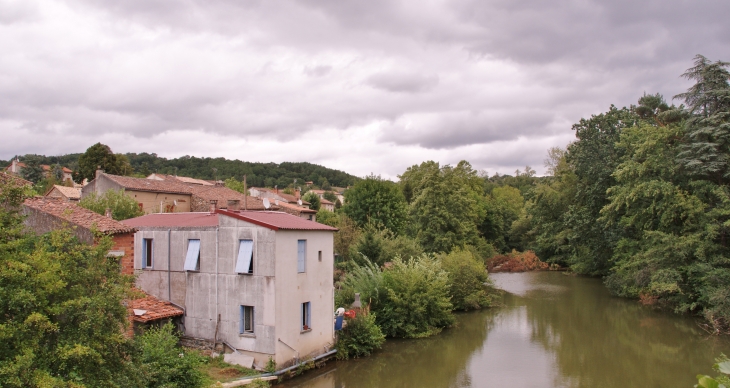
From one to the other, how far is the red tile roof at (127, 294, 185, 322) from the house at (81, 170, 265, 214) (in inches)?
710

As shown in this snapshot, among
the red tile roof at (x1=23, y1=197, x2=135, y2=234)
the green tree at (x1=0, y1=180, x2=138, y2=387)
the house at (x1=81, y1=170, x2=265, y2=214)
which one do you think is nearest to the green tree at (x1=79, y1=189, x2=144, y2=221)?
the house at (x1=81, y1=170, x2=265, y2=214)

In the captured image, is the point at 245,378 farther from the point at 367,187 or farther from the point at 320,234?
the point at 367,187

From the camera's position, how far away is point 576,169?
43375 millimetres

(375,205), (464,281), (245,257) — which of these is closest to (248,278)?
(245,257)

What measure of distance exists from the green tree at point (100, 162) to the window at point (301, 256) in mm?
59164

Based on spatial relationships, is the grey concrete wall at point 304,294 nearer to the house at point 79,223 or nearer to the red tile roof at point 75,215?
the house at point 79,223

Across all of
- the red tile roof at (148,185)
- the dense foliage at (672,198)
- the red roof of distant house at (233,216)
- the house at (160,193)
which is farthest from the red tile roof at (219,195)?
the dense foliage at (672,198)

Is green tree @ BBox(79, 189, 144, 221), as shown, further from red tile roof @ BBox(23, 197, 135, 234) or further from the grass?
red tile roof @ BBox(23, 197, 135, 234)

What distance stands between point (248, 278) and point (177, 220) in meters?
5.33

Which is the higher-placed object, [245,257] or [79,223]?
[79,223]

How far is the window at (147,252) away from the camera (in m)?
21.1

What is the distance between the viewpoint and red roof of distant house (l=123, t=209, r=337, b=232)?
1866cm

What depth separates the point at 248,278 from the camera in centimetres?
1852

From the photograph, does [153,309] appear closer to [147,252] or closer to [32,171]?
[147,252]
